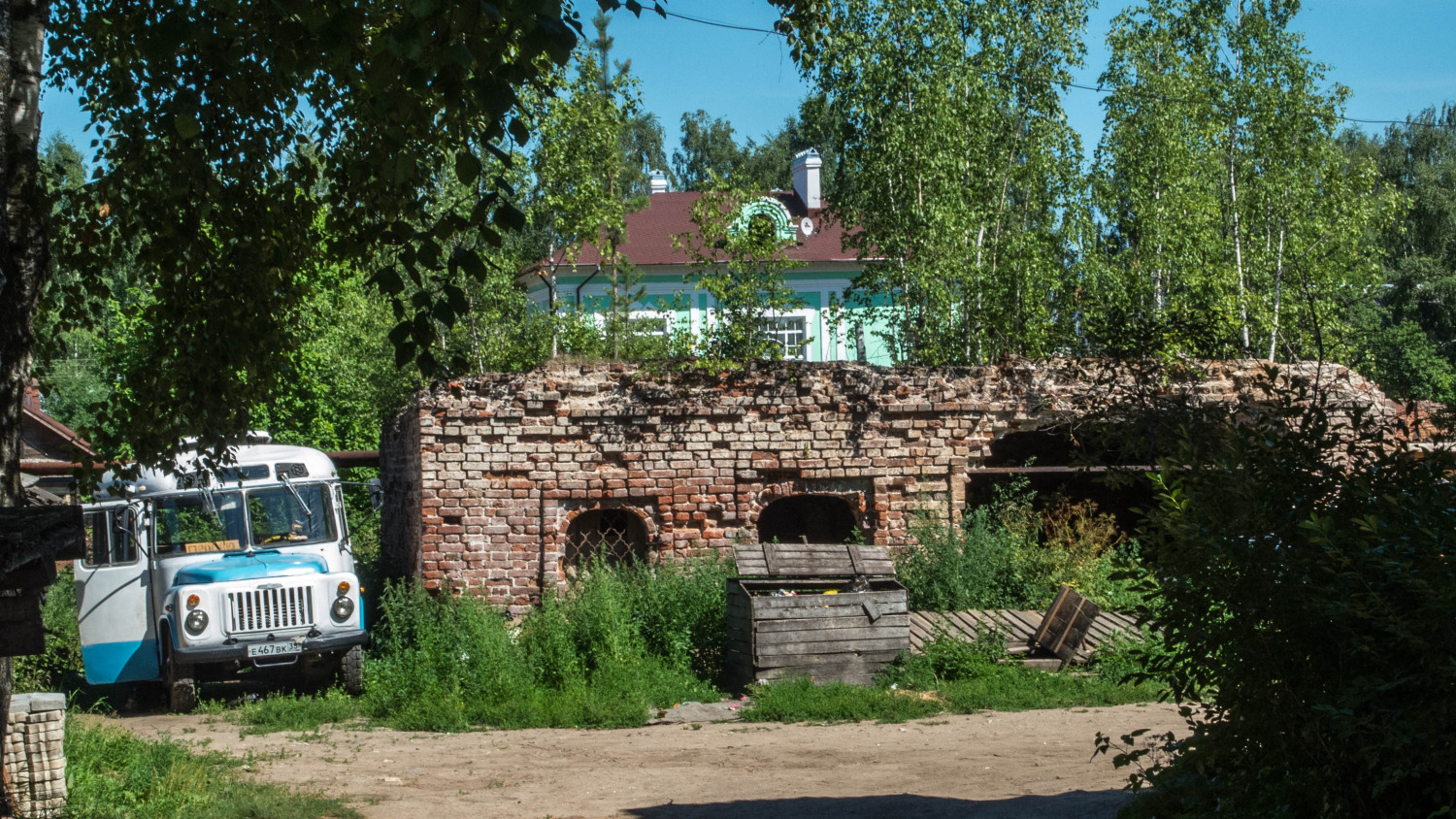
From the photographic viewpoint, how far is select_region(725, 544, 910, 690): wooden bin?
10266mm

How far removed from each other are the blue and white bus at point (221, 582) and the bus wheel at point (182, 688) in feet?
0.04

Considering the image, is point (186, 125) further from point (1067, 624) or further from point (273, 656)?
point (1067, 624)

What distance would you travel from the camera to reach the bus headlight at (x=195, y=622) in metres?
10.9

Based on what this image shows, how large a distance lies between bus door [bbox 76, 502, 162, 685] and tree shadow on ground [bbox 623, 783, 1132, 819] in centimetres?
689

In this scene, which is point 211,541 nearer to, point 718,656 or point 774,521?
point 718,656

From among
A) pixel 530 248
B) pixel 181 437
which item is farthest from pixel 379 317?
pixel 181 437

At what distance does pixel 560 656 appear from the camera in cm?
1065

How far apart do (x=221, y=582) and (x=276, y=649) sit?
32.7 inches

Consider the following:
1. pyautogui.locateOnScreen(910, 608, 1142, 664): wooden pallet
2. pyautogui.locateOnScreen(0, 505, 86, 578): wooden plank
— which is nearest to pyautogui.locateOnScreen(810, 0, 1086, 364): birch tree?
pyautogui.locateOnScreen(910, 608, 1142, 664): wooden pallet

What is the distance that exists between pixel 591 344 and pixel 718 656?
21.4 ft

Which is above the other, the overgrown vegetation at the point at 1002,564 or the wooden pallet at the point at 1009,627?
the overgrown vegetation at the point at 1002,564

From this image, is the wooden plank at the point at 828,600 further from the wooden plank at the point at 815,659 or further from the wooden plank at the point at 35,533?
the wooden plank at the point at 35,533

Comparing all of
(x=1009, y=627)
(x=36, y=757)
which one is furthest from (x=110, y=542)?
(x=1009, y=627)

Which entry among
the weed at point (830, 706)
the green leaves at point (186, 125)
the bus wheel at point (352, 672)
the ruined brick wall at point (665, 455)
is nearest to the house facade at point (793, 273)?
the ruined brick wall at point (665, 455)
